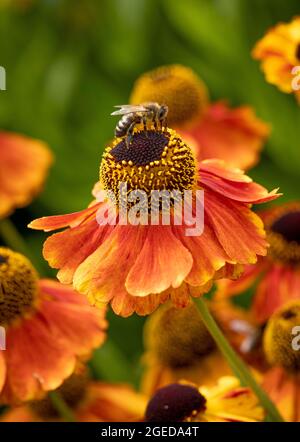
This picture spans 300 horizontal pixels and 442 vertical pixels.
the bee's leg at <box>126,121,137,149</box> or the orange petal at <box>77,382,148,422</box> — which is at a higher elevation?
the bee's leg at <box>126,121,137,149</box>

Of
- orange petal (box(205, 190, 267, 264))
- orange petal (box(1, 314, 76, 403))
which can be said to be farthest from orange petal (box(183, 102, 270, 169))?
orange petal (box(205, 190, 267, 264))

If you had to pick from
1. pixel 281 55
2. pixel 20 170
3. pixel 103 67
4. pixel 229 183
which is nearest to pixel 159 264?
pixel 229 183

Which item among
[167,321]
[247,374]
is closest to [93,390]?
[167,321]

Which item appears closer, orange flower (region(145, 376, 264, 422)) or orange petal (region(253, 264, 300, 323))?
orange flower (region(145, 376, 264, 422))

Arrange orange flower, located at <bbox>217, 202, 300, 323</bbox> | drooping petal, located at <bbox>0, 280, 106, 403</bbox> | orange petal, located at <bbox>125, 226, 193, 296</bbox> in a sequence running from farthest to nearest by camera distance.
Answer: orange flower, located at <bbox>217, 202, 300, 323</bbox>, drooping petal, located at <bbox>0, 280, 106, 403</bbox>, orange petal, located at <bbox>125, 226, 193, 296</bbox>

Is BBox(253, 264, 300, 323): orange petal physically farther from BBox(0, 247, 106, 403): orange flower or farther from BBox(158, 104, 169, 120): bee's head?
BBox(158, 104, 169, 120): bee's head

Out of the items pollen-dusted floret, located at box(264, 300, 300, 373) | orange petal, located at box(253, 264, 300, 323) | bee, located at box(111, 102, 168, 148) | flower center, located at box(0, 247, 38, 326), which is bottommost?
pollen-dusted floret, located at box(264, 300, 300, 373)

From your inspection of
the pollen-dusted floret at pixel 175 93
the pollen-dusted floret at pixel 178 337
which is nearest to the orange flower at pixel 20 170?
the pollen-dusted floret at pixel 175 93

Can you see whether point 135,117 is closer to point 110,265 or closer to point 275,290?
point 110,265

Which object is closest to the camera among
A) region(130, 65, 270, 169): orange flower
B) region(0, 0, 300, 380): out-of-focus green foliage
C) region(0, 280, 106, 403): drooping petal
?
region(0, 280, 106, 403): drooping petal
